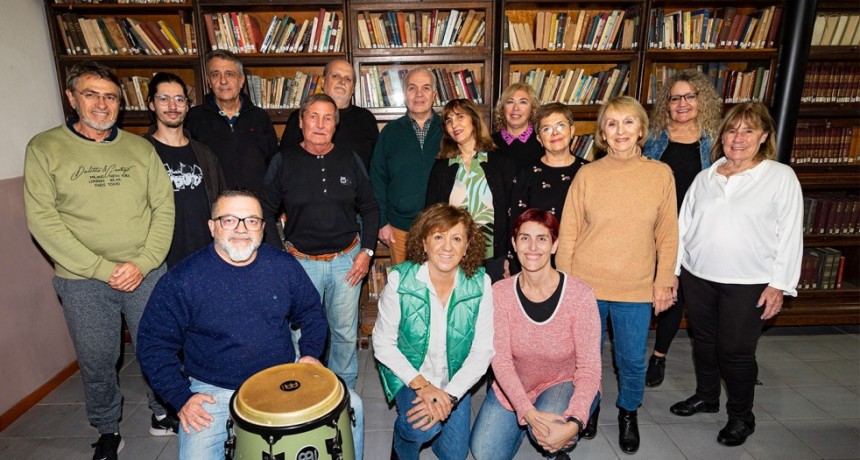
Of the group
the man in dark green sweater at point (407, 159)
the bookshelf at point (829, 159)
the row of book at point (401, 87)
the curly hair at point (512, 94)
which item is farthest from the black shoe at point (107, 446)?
the bookshelf at point (829, 159)

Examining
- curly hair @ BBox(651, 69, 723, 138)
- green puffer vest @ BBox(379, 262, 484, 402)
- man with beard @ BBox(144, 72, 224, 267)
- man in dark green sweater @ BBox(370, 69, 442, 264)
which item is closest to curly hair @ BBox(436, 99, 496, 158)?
man in dark green sweater @ BBox(370, 69, 442, 264)

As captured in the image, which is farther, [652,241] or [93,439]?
[93,439]

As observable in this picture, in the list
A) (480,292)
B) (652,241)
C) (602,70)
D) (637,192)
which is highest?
(602,70)

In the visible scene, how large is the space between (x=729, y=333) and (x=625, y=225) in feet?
2.59

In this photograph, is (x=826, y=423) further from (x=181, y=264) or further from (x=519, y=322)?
(x=181, y=264)

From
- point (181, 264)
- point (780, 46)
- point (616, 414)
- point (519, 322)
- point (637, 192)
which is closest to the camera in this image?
point (181, 264)

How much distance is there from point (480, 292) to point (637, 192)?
2.82ft

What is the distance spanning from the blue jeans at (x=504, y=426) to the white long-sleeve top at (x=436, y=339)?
17 centimetres

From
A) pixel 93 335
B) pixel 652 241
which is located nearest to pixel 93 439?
pixel 93 335

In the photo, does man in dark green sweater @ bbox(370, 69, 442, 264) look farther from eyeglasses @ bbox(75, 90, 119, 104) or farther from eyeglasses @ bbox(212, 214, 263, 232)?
eyeglasses @ bbox(75, 90, 119, 104)

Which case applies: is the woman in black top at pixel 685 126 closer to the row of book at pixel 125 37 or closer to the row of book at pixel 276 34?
the row of book at pixel 276 34

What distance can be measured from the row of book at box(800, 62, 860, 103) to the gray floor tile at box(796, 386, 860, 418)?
2.16 metres

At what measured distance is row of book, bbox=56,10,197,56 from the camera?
3.35m

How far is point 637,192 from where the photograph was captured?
2.13 m
